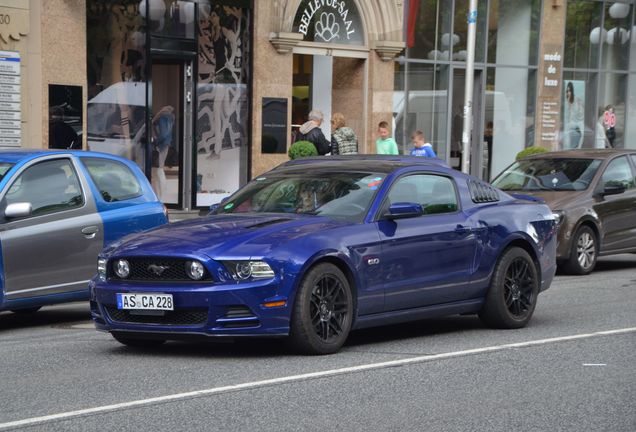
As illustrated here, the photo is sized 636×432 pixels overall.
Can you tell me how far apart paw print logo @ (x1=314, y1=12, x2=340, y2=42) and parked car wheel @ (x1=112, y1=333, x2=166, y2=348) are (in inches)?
605

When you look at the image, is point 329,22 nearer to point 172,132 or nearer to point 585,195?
point 172,132

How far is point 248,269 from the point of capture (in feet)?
28.0

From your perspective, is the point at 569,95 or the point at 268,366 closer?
the point at 268,366

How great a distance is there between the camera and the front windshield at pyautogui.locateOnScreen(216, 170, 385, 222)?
31.5 ft

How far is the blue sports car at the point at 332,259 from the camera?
8555mm

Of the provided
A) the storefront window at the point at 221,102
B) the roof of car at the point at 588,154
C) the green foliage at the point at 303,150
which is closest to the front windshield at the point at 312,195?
the roof of car at the point at 588,154

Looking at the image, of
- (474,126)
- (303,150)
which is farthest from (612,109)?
(303,150)

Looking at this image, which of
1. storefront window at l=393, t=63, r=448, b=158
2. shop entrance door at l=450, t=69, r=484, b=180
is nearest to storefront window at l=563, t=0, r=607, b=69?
shop entrance door at l=450, t=69, r=484, b=180

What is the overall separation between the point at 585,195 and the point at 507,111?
1318cm

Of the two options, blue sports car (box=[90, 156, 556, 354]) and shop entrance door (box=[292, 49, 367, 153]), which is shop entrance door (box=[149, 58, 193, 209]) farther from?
blue sports car (box=[90, 156, 556, 354])

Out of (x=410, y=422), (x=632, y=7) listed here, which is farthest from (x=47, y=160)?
(x=632, y=7)

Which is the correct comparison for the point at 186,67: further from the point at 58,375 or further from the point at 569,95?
the point at 58,375

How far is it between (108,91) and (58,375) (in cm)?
1356

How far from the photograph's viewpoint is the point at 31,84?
19.9 metres
